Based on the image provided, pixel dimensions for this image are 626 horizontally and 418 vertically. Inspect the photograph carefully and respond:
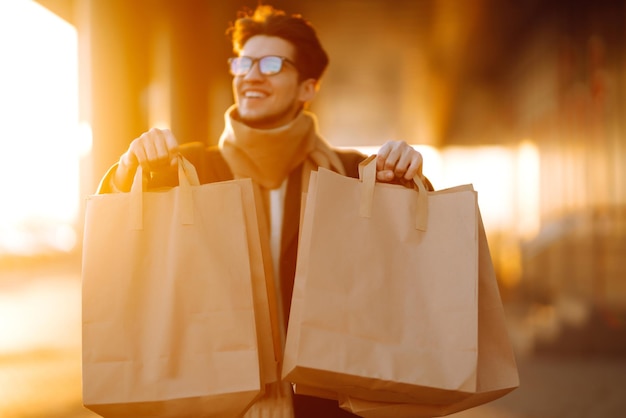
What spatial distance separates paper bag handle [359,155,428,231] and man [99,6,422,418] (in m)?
0.41

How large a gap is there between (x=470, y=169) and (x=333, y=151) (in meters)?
23.7

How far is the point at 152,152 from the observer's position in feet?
5.44

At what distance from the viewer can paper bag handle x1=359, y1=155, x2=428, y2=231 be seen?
163 cm

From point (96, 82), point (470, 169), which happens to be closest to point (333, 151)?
point (96, 82)

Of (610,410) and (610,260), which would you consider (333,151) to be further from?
(610,260)

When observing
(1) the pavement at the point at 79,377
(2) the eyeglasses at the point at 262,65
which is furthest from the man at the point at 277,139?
(1) the pavement at the point at 79,377

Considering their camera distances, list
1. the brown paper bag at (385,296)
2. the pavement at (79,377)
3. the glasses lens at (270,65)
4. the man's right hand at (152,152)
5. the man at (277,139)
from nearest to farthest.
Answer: the brown paper bag at (385,296) → the man's right hand at (152,152) → the man at (277,139) → the glasses lens at (270,65) → the pavement at (79,377)

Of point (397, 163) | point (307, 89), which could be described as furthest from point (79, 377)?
point (397, 163)

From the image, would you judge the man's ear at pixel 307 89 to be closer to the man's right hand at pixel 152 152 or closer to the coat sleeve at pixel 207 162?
the coat sleeve at pixel 207 162

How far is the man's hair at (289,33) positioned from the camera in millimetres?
2254

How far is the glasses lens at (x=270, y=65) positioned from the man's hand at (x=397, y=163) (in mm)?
574

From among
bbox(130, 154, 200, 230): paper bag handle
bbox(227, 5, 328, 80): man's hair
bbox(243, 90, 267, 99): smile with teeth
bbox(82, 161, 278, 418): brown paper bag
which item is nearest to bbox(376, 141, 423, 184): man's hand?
bbox(82, 161, 278, 418): brown paper bag

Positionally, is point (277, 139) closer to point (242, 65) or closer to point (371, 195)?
point (242, 65)

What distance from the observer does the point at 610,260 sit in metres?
8.16
